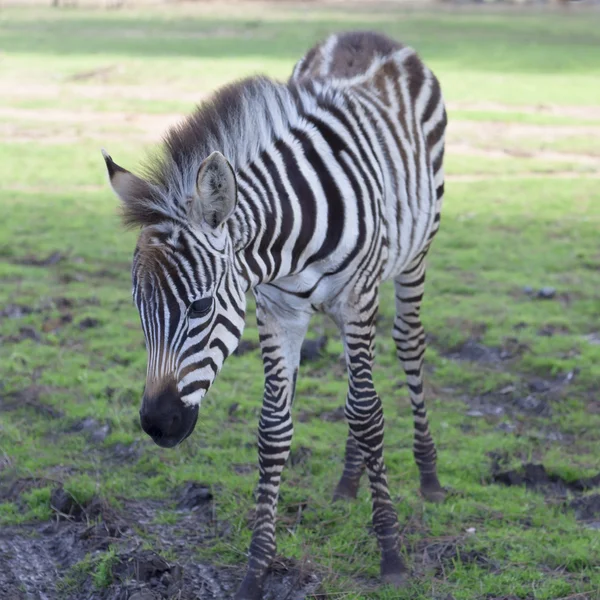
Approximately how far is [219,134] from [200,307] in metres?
0.79

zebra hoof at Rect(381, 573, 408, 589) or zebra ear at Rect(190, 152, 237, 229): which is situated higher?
zebra ear at Rect(190, 152, 237, 229)

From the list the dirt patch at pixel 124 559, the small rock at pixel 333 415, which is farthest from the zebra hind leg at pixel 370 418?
the small rock at pixel 333 415

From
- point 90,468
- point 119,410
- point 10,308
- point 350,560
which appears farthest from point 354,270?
point 10,308

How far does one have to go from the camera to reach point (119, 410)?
6.41m

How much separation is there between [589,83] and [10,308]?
2022 cm

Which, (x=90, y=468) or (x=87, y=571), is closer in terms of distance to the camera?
(x=87, y=571)

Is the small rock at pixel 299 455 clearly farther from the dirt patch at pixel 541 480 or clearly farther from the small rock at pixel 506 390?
the small rock at pixel 506 390

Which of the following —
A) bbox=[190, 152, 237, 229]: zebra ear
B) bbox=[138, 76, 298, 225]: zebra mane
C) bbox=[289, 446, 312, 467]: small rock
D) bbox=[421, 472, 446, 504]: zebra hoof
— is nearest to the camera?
bbox=[190, 152, 237, 229]: zebra ear

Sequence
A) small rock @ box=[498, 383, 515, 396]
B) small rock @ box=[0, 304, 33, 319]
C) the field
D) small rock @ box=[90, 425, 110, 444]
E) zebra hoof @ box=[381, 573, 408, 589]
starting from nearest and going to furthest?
zebra hoof @ box=[381, 573, 408, 589] → the field → small rock @ box=[90, 425, 110, 444] → small rock @ box=[498, 383, 515, 396] → small rock @ box=[0, 304, 33, 319]

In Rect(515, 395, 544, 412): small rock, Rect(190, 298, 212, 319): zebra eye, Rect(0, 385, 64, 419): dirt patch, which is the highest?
Rect(190, 298, 212, 319): zebra eye

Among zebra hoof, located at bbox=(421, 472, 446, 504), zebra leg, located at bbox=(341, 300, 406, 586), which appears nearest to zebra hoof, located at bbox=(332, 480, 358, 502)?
zebra hoof, located at bbox=(421, 472, 446, 504)

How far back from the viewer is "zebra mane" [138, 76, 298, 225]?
3.59m

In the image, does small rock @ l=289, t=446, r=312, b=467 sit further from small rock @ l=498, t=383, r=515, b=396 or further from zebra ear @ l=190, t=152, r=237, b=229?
zebra ear @ l=190, t=152, r=237, b=229

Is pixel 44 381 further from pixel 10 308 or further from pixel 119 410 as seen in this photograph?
pixel 10 308
